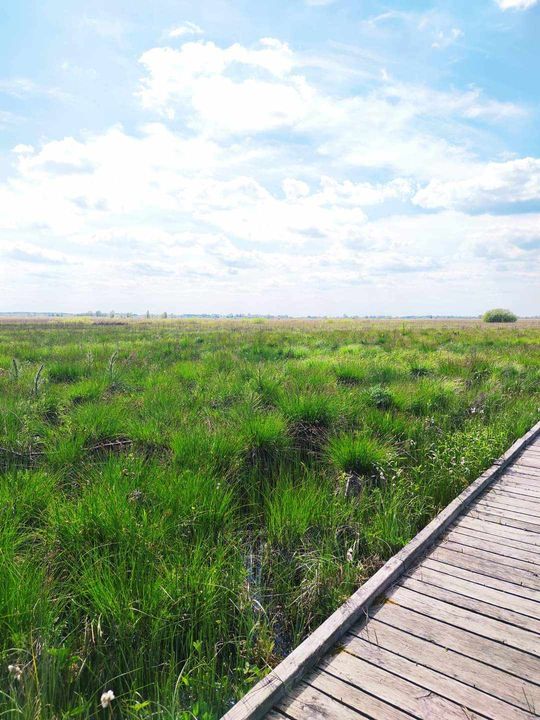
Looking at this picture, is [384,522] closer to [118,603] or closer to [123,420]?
[118,603]

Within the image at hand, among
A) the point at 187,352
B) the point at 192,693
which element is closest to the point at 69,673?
the point at 192,693

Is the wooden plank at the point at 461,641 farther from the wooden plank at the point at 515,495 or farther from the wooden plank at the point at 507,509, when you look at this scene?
the wooden plank at the point at 515,495

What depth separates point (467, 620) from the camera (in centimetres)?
279

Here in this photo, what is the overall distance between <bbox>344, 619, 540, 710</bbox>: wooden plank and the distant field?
0.59 meters

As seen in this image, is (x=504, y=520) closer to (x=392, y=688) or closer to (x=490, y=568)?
(x=490, y=568)

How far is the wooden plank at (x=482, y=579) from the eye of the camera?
3068mm

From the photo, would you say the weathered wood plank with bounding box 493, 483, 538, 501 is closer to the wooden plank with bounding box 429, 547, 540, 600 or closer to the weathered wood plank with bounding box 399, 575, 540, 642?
the wooden plank with bounding box 429, 547, 540, 600

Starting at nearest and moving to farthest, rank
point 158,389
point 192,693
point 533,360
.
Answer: point 192,693
point 158,389
point 533,360

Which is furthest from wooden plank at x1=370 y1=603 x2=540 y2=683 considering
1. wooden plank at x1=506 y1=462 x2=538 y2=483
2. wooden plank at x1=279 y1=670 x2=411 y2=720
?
wooden plank at x1=506 y1=462 x2=538 y2=483

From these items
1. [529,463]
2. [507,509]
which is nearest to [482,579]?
[507,509]

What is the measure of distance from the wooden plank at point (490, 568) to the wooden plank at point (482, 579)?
3 cm

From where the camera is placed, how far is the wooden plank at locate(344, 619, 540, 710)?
223 centimetres

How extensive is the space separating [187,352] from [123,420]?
31.7 ft

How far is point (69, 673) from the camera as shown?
2576 mm
